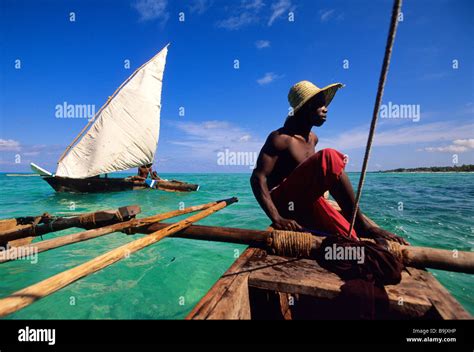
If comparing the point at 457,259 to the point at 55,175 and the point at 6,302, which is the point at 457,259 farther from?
the point at 55,175

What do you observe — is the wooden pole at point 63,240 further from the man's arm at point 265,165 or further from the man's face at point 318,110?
the man's face at point 318,110

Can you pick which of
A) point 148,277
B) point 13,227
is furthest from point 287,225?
point 148,277

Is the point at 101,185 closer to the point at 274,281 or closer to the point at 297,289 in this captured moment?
the point at 274,281

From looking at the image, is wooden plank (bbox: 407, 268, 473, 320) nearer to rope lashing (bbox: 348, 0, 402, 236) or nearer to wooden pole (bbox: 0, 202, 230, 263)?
rope lashing (bbox: 348, 0, 402, 236)

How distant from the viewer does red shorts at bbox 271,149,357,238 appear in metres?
2.54

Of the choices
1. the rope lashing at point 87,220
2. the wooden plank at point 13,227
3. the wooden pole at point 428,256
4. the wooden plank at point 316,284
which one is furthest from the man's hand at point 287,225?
the wooden plank at point 13,227

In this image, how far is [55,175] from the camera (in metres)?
21.1

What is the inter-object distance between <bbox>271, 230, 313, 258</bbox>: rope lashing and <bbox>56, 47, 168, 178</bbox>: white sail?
79.1ft

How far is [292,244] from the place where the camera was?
86.7 inches

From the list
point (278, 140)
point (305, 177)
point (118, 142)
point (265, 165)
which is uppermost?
point (118, 142)

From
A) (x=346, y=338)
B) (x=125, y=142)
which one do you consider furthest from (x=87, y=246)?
(x=125, y=142)

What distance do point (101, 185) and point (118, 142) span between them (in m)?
4.89

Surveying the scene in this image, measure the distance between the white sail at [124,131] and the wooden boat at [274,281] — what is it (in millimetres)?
21937

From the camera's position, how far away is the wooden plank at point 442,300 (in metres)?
1.38
